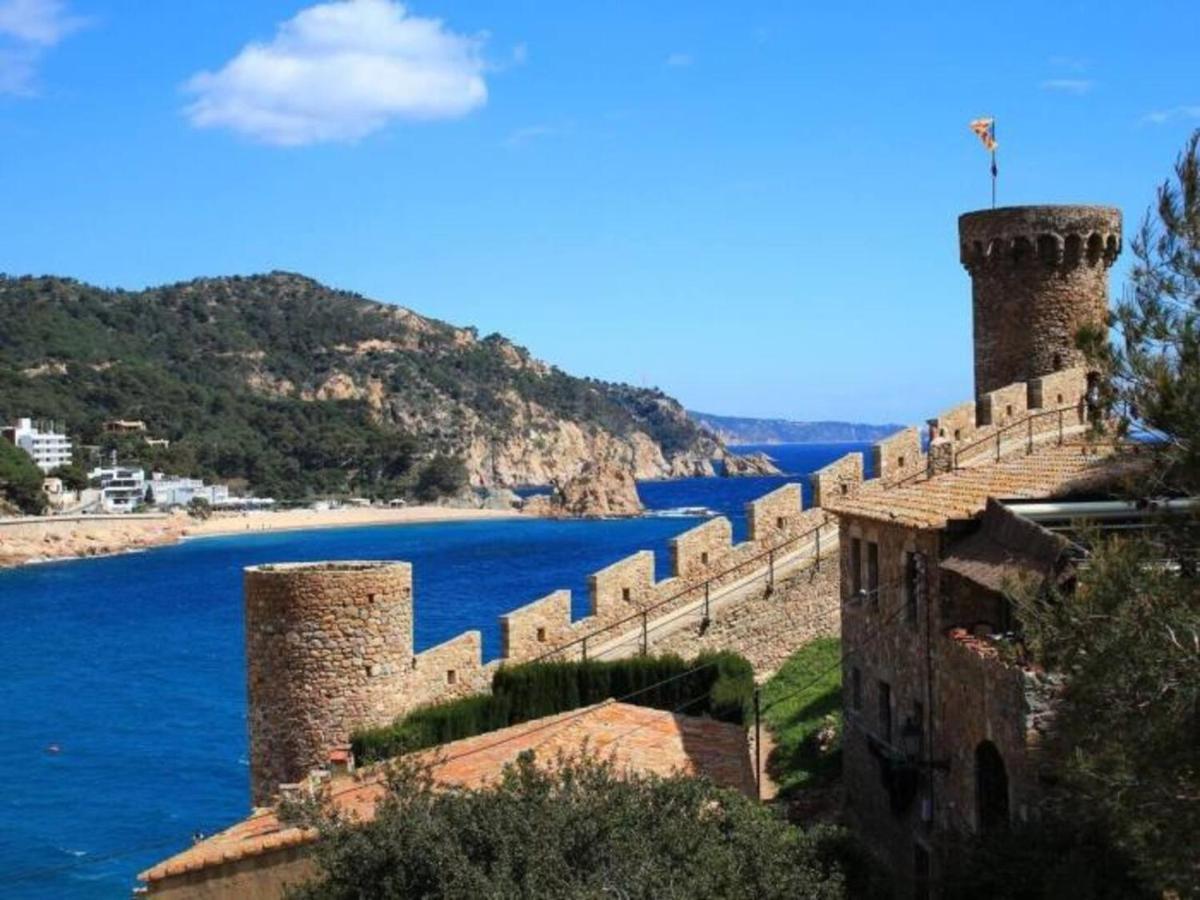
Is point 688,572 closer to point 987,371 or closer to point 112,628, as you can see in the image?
point 987,371

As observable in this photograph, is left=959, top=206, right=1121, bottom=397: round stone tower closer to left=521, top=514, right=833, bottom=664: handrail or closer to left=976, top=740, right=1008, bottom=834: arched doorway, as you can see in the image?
left=521, top=514, right=833, bottom=664: handrail

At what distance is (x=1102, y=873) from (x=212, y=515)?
119057 mm

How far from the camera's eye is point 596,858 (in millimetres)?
8891

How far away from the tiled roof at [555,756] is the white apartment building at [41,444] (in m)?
108

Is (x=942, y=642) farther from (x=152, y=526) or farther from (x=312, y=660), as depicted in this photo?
(x=152, y=526)

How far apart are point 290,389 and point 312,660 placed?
151845 millimetres

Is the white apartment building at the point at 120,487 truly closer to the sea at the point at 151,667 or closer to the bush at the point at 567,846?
the sea at the point at 151,667

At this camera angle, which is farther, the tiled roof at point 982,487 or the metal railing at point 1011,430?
the metal railing at point 1011,430

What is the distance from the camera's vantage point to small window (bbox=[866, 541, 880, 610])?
1551 centimetres

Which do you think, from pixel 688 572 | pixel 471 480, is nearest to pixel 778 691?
pixel 688 572

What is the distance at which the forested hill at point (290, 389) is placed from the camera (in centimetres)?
13812

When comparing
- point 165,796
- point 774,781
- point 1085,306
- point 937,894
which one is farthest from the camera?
point 165,796

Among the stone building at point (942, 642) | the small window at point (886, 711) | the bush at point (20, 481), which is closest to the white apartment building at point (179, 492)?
the bush at point (20, 481)

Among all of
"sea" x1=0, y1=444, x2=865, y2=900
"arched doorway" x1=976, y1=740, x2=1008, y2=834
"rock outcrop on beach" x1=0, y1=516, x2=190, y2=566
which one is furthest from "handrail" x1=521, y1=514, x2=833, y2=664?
"rock outcrop on beach" x1=0, y1=516, x2=190, y2=566
